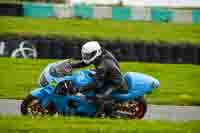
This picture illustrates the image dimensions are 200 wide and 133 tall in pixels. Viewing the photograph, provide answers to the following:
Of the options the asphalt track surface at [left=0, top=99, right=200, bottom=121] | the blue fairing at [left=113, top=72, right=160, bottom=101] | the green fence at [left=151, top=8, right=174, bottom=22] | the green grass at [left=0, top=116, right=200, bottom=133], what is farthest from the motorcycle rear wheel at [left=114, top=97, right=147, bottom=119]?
the green fence at [left=151, top=8, right=174, bottom=22]

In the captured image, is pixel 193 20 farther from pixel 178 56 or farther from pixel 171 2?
pixel 178 56

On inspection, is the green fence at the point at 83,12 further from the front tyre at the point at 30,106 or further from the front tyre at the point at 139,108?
the front tyre at the point at 30,106

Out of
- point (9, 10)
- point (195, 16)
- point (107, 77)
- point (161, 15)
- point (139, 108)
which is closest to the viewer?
point (107, 77)

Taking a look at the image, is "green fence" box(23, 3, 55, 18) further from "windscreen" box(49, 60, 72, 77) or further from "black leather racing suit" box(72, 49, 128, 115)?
"black leather racing suit" box(72, 49, 128, 115)

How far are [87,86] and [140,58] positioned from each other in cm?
856

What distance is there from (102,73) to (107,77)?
5.8 inches

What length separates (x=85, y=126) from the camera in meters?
9.84

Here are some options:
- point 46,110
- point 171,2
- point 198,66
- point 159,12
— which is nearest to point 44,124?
point 46,110

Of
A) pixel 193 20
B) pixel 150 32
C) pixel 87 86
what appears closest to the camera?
pixel 87 86

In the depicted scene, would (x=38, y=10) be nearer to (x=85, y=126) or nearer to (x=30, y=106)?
(x=30, y=106)

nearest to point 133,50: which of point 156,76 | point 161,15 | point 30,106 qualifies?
point 156,76

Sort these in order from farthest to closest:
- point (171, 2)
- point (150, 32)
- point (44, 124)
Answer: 1. point (171, 2)
2. point (150, 32)
3. point (44, 124)

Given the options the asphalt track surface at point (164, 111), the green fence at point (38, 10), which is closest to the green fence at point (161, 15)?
the green fence at point (38, 10)

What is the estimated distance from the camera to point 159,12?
1459 inches
